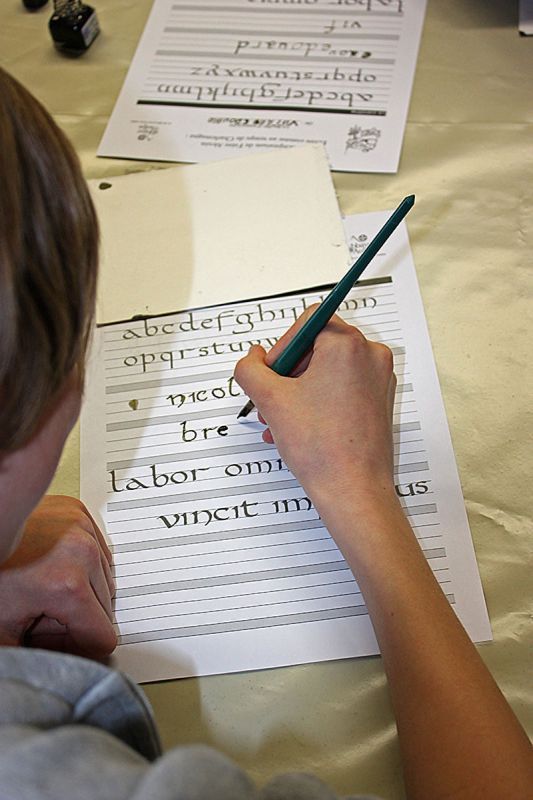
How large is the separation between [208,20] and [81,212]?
60 cm

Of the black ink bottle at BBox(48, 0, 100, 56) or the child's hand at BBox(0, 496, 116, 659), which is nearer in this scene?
the child's hand at BBox(0, 496, 116, 659)

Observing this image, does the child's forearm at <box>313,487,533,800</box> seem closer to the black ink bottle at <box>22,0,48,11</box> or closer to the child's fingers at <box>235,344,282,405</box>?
the child's fingers at <box>235,344,282,405</box>

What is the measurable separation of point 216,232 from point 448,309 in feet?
0.65

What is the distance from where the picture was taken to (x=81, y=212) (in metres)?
0.39

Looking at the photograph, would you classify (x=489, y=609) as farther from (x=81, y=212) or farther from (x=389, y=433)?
(x=81, y=212)

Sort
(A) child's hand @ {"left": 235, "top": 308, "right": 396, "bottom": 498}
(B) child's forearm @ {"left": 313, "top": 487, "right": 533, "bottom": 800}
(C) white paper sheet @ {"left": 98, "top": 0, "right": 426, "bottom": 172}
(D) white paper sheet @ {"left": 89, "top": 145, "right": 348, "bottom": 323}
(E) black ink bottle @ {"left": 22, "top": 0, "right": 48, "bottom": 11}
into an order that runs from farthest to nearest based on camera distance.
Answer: (E) black ink bottle @ {"left": 22, "top": 0, "right": 48, "bottom": 11}, (C) white paper sheet @ {"left": 98, "top": 0, "right": 426, "bottom": 172}, (D) white paper sheet @ {"left": 89, "top": 145, "right": 348, "bottom": 323}, (A) child's hand @ {"left": 235, "top": 308, "right": 396, "bottom": 498}, (B) child's forearm @ {"left": 313, "top": 487, "right": 533, "bottom": 800}

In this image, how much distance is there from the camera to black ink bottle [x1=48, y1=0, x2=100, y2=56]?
2.88 feet

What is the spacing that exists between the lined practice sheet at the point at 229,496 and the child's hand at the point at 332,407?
0.09 ft

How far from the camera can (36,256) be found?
14.6 inches

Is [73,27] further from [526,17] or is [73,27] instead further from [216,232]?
[526,17]

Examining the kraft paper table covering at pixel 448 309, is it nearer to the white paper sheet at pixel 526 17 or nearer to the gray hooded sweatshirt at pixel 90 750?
the white paper sheet at pixel 526 17

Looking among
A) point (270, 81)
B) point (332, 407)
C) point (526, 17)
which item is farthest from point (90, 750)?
point (526, 17)

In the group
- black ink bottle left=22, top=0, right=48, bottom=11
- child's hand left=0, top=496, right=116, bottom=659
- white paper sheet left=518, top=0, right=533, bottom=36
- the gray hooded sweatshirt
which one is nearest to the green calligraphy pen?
child's hand left=0, top=496, right=116, bottom=659

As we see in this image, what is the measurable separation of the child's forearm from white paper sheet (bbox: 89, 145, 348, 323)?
0.72 ft
